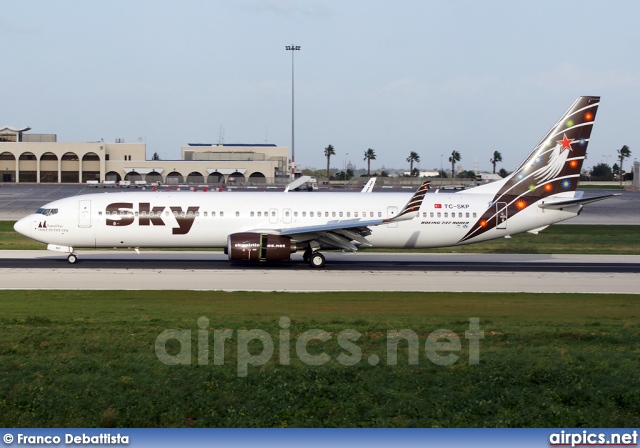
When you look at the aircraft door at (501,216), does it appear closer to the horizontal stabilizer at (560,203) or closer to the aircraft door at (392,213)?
the horizontal stabilizer at (560,203)

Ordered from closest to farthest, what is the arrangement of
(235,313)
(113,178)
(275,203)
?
(235,313) < (275,203) < (113,178)

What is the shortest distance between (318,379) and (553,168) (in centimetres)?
2534

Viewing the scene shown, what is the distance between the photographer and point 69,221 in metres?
34.3

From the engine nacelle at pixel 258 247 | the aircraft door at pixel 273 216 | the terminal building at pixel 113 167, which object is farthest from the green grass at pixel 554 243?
the terminal building at pixel 113 167

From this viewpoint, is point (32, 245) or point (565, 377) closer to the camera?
point (565, 377)

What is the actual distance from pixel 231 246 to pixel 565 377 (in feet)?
66.1

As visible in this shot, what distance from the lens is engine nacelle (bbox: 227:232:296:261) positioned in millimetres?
32844

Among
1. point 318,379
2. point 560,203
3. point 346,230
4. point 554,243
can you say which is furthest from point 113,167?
point 318,379

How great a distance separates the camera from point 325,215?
1396 inches

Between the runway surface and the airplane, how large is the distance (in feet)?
4.00

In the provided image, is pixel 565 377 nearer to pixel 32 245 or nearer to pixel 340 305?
pixel 340 305

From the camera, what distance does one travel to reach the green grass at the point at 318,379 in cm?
1321

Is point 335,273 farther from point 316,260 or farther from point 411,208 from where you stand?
point 411,208

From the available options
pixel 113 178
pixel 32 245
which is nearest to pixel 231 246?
pixel 32 245
